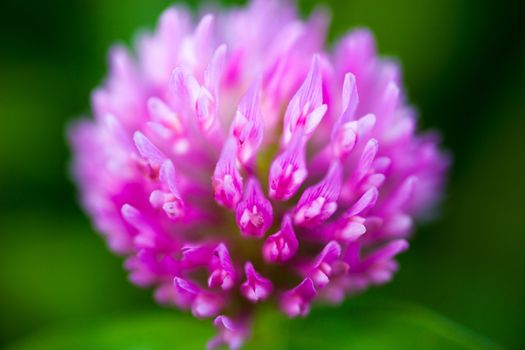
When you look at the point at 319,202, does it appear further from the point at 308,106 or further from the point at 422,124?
the point at 422,124

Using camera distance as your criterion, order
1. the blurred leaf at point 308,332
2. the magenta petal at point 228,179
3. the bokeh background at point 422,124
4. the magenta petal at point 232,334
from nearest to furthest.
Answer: the magenta petal at point 228,179, the magenta petal at point 232,334, the blurred leaf at point 308,332, the bokeh background at point 422,124

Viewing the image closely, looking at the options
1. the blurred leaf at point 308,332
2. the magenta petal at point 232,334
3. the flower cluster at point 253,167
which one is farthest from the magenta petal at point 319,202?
the blurred leaf at point 308,332

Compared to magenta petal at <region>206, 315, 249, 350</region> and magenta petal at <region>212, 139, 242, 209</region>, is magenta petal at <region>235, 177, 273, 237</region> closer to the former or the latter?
magenta petal at <region>212, 139, 242, 209</region>

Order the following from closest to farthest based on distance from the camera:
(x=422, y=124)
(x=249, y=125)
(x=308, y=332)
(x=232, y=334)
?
(x=249, y=125) → (x=232, y=334) → (x=308, y=332) → (x=422, y=124)

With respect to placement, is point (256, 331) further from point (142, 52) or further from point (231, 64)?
point (142, 52)

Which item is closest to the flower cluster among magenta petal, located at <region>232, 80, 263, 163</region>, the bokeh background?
magenta petal, located at <region>232, 80, 263, 163</region>

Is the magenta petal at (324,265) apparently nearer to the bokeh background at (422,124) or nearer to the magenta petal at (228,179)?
the magenta petal at (228,179)

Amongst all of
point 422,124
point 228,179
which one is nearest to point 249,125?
point 228,179
